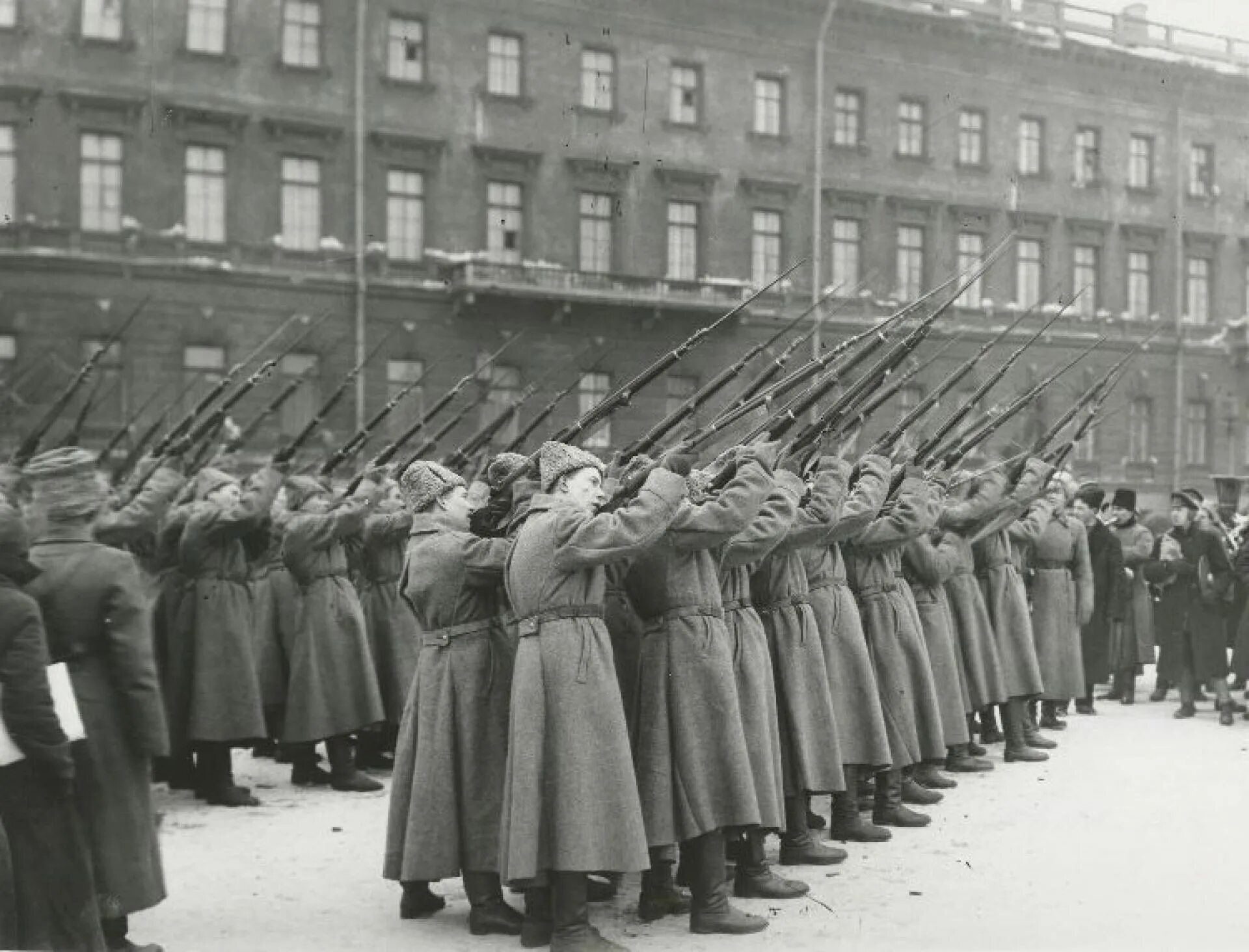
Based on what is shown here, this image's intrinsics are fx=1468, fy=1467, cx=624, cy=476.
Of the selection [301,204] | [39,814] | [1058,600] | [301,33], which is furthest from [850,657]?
[301,33]

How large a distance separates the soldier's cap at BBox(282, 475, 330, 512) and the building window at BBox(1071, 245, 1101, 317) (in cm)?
2773

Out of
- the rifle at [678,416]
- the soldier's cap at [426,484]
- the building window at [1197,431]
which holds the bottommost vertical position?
the soldier's cap at [426,484]

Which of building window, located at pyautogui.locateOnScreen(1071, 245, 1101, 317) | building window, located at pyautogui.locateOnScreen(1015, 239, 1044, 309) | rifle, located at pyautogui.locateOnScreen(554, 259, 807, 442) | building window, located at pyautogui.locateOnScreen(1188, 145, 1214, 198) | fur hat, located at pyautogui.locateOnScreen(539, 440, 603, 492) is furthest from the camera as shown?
building window, located at pyautogui.locateOnScreen(1188, 145, 1214, 198)

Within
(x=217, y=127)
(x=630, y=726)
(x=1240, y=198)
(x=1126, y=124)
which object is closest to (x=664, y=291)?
(x=217, y=127)

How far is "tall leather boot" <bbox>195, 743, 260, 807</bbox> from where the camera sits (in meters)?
9.06

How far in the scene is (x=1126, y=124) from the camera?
3541 centimetres

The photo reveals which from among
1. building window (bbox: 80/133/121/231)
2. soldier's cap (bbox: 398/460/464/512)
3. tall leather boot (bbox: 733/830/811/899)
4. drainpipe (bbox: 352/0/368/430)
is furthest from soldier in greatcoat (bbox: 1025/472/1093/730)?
building window (bbox: 80/133/121/231)

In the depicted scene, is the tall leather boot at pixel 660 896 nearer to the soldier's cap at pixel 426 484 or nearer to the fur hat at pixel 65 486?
the soldier's cap at pixel 426 484

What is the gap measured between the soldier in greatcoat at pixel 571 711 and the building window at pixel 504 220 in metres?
22.5

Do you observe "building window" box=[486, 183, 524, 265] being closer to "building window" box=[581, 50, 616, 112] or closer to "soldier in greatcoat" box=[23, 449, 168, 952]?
"building window" box=[581, 50, 616, 112]

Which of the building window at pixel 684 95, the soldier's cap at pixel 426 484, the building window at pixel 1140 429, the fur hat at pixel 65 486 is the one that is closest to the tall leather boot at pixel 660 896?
the soldier's cap at pixel 426 484

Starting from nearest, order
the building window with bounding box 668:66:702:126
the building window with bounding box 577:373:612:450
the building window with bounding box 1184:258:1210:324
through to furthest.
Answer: the building window with bounding box 577:373:612:450
the building window with bounding box 668:66:702:126
the building window with bounding box 1184:258:1210:324

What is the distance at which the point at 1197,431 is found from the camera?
36250mm

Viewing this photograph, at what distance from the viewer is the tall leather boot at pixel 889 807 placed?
27.2 ft
